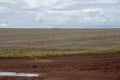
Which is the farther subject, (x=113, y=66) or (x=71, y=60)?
(x=71, y=60)

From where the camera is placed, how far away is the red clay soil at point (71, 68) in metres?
24.2

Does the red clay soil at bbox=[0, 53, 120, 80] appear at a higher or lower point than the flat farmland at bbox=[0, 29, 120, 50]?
higher

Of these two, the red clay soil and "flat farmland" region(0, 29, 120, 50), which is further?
"flat farmland" region(0, 29, 120, 50)

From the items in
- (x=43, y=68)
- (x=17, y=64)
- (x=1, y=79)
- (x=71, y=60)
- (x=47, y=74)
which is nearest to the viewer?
(x=1, y=79)

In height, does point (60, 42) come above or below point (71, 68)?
below

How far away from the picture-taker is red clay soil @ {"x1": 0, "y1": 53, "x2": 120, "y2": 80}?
79.4 ft

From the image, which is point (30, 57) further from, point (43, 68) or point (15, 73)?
point (15, 73)

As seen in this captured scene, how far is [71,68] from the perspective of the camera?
93.7ft

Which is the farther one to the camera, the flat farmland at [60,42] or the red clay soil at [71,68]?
the flat farmland at [60,42]

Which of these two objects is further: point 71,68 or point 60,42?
point 60,42

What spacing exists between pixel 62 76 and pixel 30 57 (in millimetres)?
14052

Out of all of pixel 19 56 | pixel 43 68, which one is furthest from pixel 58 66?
pixel 19 56

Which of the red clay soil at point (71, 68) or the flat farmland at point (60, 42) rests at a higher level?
the red clay soil at point (71, 68)

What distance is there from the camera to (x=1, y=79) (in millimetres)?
23281
